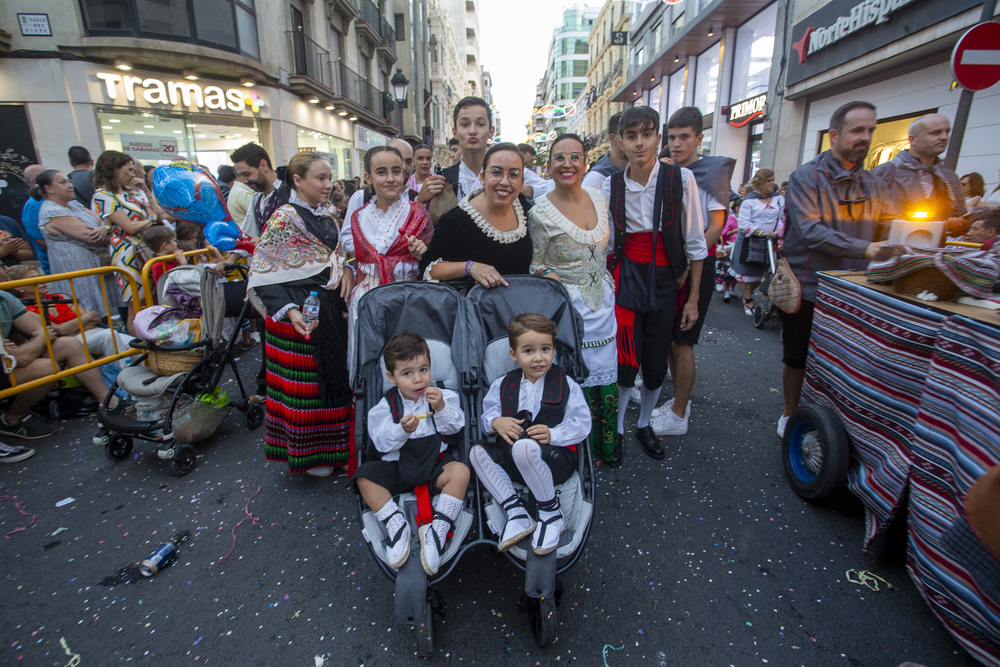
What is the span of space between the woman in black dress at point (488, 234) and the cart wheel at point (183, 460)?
2.15m

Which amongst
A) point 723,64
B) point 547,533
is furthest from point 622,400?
point 723,64

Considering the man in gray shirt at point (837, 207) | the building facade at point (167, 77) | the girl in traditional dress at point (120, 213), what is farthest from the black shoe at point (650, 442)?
the building facade at point (167, 77)

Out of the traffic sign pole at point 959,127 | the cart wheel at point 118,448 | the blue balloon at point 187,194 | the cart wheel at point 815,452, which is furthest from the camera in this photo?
the blue balloon at point 187,194

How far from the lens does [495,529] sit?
6.63 feet

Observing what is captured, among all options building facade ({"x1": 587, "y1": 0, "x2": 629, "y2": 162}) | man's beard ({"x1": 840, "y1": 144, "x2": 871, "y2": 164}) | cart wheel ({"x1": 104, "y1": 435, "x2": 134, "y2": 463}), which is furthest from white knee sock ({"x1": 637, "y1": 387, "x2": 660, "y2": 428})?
building facade ({"x1": 587, "y1": 0, "x2": 629, "y2": 162})

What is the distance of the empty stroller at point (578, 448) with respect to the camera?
6.14 ft

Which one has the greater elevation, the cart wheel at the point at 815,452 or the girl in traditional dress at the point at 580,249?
the girl in traditional dress at the point at 580,249

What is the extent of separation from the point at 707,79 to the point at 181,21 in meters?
16.8

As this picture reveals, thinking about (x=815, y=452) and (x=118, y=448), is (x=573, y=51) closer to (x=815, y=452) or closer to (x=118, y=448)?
(x=815, y=452)

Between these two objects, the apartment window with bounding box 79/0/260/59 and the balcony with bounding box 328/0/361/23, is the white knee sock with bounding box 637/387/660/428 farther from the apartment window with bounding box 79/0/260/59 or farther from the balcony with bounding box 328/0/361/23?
the balcony with bounding box 328/0/361/23

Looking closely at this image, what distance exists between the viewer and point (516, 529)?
192cm

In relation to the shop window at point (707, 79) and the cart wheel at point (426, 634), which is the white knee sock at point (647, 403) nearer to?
the cart wheel at point (426, 634)

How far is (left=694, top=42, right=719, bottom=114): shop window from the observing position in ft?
54.3

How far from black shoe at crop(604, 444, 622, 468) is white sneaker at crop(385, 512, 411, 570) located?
1.75m
